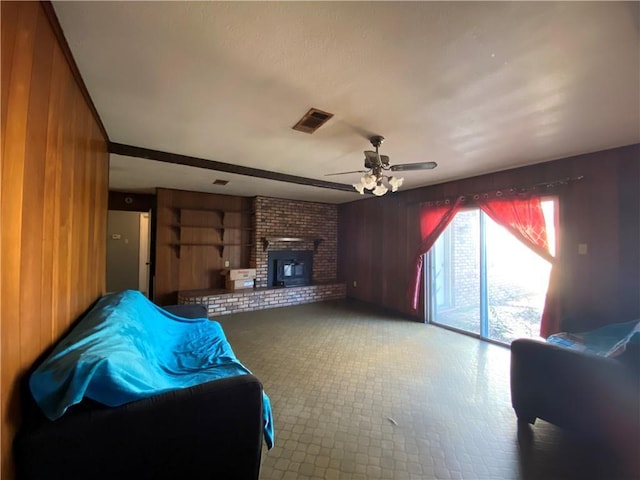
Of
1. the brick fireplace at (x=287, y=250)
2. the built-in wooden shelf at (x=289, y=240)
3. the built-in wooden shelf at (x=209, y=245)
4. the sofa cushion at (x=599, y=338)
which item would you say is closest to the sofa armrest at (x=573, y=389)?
the sofa cushion at (x=599, y=338)

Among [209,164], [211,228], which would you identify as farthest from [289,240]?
[209,164]

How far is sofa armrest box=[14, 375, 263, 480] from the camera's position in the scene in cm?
104

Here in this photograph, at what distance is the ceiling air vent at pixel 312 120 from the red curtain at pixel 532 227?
9.17 feet

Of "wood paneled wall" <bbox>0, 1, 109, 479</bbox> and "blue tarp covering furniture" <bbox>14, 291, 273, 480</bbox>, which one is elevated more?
"wood paneled wall" <bbox>0, 1, 109, 479</bbox>

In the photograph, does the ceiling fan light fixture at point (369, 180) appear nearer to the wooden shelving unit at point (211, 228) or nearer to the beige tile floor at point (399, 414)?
the beige tile floor at point (399, 414)

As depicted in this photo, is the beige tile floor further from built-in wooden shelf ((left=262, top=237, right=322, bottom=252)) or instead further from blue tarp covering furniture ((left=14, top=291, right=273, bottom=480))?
built-in wooden shelf ((left=262, top=237, right=322, bottom=252))

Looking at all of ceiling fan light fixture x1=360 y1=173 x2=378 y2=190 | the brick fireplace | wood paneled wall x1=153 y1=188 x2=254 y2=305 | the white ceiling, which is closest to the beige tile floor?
the brick fireplace

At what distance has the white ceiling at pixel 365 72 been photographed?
1241mm

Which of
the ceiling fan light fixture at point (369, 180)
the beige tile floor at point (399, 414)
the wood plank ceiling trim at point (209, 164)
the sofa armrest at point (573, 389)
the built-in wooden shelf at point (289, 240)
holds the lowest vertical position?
the beige tile floor at point (399, 414)

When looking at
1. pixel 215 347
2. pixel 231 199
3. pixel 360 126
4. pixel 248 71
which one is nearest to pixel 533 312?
pixel 360 126

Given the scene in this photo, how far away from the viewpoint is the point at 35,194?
115cm

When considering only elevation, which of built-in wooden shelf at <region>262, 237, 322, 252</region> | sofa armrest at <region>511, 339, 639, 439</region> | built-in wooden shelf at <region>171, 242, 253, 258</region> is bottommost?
sofa armrest at <region>511, 339, 639, 439</region>

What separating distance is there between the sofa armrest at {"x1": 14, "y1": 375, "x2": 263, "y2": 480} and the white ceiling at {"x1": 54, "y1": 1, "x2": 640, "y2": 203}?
175 centimetres

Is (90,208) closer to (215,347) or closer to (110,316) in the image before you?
(110,316)
